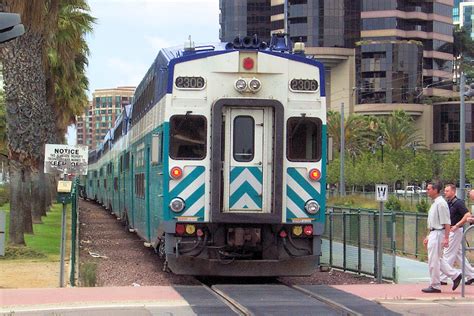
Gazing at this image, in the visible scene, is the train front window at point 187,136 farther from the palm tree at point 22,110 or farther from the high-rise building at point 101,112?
the high-rise building at point 101,112

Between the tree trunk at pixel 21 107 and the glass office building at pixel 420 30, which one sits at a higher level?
the glass office building at pixel 420 30

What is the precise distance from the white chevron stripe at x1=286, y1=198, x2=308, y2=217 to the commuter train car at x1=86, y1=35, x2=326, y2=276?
0.7 inches

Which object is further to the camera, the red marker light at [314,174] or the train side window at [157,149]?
the train side window at [157,149]

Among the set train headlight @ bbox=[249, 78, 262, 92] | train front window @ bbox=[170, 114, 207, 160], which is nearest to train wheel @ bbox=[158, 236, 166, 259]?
train front window @ bbox=[170, 114, 207, 160]

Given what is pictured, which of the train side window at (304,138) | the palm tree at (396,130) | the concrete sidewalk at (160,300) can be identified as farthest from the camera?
the palm tree at (396,130)

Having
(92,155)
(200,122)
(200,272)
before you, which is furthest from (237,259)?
(92,155)

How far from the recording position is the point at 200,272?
13125 mm

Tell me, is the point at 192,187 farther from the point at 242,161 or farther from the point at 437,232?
the point at 437,232

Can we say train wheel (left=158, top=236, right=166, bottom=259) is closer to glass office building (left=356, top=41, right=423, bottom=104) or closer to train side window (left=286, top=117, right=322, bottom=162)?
train side window (left=286, top=117, right=322, bottom=162)

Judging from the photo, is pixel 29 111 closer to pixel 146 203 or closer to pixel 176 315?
pixel 146 203

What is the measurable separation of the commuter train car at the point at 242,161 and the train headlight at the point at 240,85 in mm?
17

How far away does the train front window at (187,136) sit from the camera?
514 inches

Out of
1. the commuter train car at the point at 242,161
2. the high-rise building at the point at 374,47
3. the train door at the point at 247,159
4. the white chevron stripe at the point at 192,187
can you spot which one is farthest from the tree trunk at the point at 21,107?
the high-rise building at the point at 374,47

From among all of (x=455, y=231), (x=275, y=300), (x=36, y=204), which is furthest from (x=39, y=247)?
(x=455, y=231)
